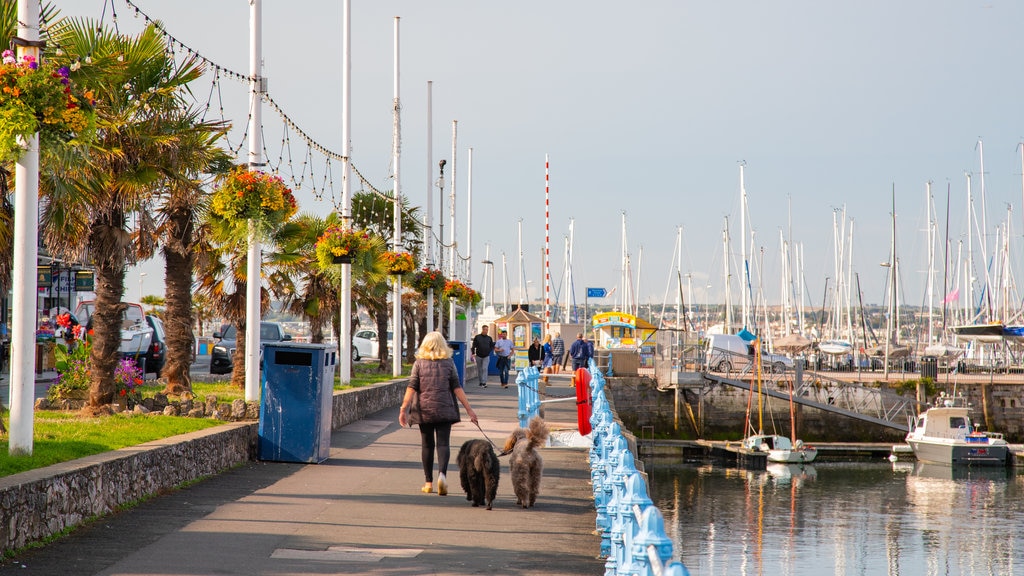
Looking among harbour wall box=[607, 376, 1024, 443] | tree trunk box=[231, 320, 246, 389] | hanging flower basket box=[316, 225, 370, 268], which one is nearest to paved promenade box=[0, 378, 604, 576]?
hanging flower basket box=[316, 225, 370, 268]

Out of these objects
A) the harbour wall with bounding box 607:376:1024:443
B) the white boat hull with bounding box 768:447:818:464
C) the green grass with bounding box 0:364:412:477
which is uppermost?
the green grass with bounding box 0:364:412:477

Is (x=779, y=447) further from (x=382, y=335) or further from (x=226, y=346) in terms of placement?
(x=226, y=346)

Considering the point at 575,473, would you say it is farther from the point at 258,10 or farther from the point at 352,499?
the point at 258,10

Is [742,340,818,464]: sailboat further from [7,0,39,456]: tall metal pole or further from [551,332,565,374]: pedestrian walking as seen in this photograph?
[7,0,39,456]: tall metal pole

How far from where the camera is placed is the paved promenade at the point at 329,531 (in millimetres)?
8008

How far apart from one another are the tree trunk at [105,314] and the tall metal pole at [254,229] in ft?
6.26

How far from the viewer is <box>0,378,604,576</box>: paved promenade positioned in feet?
26.3

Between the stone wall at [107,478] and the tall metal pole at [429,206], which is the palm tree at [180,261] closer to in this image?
the stone wall at [107,478]

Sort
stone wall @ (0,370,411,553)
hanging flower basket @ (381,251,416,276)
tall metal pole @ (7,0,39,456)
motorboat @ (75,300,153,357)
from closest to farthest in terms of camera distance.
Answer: stone wall @ (0,370,411,553) < tall metal pole @ (7,0,39,456) < motorboat @ (75,300,153,357) < hanging flower basket @ (381,251,416,276)

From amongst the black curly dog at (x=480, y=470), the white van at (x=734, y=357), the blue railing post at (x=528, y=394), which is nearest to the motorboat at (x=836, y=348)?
the white van at (x=734, y=357)

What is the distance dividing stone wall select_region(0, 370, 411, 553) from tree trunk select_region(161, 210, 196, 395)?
6.31 m

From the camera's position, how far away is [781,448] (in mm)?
47719

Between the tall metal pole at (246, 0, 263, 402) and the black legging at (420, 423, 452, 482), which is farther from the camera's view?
the tall metal pole at (246, 0, 263, 402)

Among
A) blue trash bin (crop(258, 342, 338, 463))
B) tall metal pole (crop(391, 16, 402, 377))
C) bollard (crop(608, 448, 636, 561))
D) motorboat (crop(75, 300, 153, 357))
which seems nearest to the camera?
bollard (crop(608, 448, 636, 561))
